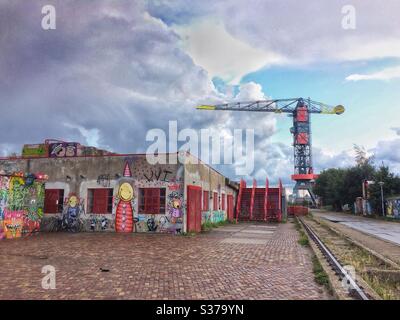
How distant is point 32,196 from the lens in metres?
16.2

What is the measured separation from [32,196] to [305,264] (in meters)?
13.1

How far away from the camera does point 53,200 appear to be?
18.1 meters

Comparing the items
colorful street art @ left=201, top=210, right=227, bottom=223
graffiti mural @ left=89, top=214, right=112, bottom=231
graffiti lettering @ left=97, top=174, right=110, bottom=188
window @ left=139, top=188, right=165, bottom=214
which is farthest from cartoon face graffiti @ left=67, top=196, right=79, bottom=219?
colorful street art @ left=201, top=210, right=227, bottom=223

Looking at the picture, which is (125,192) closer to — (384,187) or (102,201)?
(102,201)

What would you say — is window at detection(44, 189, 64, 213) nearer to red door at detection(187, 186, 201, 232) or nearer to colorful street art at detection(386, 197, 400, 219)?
red door at detection(187, 186, 201, 232)

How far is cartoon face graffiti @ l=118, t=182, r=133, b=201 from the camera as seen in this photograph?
17094mm

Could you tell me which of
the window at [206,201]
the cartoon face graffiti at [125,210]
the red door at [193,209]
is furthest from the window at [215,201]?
the cartoon face graffiti at [125,210]

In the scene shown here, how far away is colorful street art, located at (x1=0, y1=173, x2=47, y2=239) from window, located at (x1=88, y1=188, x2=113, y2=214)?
2512 millimetres

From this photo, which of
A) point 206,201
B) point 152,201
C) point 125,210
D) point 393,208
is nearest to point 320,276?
point 152,201

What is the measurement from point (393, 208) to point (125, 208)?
33.3 meters

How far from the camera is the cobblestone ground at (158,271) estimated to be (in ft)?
19.4

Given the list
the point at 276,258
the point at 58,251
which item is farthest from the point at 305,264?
the point at 58,251
